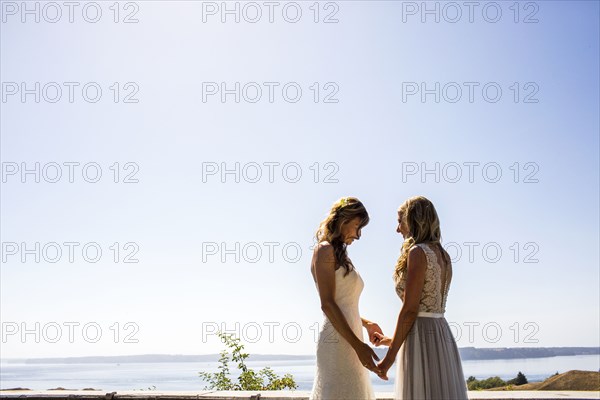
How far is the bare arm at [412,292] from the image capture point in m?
3.94

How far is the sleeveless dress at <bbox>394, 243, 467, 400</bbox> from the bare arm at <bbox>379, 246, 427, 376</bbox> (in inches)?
1.4

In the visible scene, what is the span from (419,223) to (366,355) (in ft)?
2.85

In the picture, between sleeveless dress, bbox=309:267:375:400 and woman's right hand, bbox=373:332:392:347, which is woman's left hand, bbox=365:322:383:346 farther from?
sleeveless dress, bbox=309:267:375:400

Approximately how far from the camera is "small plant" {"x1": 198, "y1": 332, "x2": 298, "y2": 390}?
302 inches

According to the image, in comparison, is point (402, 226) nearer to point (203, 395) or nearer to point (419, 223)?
point (419, 223)

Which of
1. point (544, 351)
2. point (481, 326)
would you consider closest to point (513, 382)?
point (481, 326)

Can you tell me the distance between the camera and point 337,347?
4.11 metres

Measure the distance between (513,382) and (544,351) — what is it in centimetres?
515

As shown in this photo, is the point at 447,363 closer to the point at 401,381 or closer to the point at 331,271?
the point at 401,381

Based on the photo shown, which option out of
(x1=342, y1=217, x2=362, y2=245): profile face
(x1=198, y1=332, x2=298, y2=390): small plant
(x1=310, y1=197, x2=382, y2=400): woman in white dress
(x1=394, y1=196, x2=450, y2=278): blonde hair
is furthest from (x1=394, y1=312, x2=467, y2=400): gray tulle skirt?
(x1=198, y1=332, x2=298, y2=390): small plant

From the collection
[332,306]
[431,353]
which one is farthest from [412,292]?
[332,306]

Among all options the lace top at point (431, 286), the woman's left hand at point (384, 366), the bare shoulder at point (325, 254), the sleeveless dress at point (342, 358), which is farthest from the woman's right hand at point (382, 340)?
the bare shoulder at point (325, 254)

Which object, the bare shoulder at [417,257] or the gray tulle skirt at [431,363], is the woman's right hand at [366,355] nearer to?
the gray tulle skirt at [431,363]

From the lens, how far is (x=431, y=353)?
3.99 m
